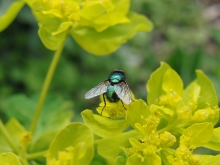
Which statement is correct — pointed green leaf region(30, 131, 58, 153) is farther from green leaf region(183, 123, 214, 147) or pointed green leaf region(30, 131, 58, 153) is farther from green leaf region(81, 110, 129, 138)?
green leaf region(183, 123, 214, 147)

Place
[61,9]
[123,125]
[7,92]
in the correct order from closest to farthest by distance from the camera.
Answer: [123,125] → [61,9] → [7,92]

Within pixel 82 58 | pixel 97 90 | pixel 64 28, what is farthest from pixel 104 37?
pixel 82 58

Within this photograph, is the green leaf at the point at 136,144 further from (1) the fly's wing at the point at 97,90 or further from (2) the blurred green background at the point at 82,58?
(2) the blurred green background at the point at 82,58

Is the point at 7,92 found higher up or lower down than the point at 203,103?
lower down

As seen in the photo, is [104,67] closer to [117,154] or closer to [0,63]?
[0,63]

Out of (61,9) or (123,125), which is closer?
(123,125)

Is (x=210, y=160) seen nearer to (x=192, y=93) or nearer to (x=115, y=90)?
(x=192, y=93)

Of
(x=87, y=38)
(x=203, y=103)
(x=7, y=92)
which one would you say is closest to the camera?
(x=203, y=103)

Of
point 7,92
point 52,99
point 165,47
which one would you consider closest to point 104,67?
point 7,92
